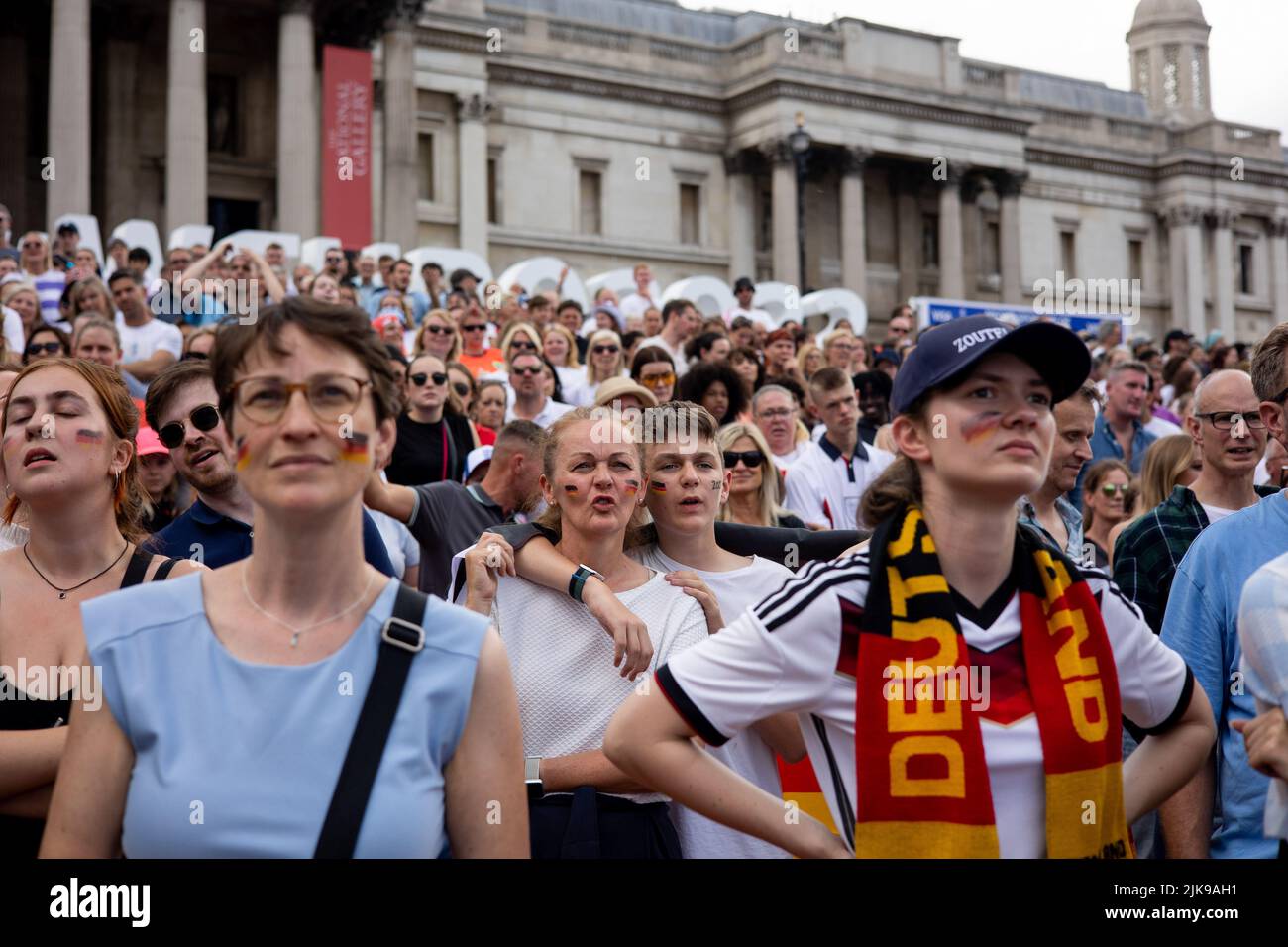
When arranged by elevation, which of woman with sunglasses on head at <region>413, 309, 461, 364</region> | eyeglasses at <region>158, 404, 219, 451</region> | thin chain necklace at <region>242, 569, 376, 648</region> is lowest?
thin chain necklace at <region>242, 569, 376, 648</region>

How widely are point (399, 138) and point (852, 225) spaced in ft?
66.1

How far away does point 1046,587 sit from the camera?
3211mm

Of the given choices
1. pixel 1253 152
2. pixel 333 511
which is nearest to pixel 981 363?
pixel 333 511

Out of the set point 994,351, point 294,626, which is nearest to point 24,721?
point 294,626

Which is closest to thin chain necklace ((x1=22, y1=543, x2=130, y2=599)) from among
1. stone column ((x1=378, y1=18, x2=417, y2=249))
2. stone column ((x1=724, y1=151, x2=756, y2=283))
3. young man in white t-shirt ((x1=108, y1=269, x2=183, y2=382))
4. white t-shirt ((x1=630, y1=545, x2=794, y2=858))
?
white t-shirt ((x1=630, y1=545, x2=794, y2=858))

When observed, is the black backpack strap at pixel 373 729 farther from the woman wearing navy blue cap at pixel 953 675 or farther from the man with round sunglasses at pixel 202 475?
the man with round sunglasses at pixel 202 475

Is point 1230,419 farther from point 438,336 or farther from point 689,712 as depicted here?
point 438,336

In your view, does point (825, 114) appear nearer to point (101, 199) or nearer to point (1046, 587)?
point (101, 199)

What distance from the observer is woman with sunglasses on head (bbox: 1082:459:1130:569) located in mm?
9125

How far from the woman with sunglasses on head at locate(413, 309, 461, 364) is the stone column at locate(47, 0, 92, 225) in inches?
733

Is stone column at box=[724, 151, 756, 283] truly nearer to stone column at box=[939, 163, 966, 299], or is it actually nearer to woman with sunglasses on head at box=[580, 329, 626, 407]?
stone column at box=[939, 163, 966, 299]

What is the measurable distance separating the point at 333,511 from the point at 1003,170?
5376 centimetres
